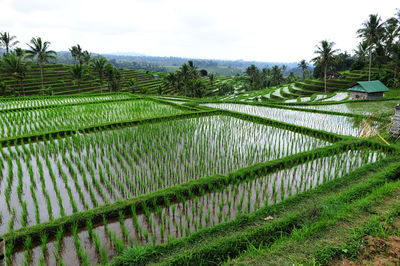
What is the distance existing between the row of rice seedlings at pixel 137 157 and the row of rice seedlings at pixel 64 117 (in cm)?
180

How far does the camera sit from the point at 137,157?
6461 millimetres

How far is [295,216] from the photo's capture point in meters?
3.50

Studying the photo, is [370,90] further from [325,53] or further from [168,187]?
[168,187]

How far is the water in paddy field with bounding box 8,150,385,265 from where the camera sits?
3.29 metres

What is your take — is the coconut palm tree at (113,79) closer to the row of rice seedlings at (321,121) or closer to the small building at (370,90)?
the row of rice seedlings at (321,121)

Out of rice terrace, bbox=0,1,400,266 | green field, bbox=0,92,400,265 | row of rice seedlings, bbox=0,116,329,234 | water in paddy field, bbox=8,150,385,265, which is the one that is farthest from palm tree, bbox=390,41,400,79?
water in paddy field, bbox=8,150,385,265

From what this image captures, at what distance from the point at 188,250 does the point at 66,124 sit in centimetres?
911

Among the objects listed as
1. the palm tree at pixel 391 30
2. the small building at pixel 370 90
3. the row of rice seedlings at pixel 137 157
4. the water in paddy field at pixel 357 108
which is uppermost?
the palm tree at pixel 391 30

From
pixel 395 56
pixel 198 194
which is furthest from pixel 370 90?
pixel 198 194

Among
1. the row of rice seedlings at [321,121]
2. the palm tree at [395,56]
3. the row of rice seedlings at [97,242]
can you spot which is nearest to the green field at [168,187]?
the row of rice seedlings at [97,242]

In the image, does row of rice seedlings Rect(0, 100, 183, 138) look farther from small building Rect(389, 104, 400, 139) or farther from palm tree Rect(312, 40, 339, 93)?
palm tree Rect(312, 40, 339, 93)

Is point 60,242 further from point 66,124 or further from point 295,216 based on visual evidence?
point 66,124

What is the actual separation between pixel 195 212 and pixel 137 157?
302 centimetres

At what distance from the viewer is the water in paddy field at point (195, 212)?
3.29 meters
